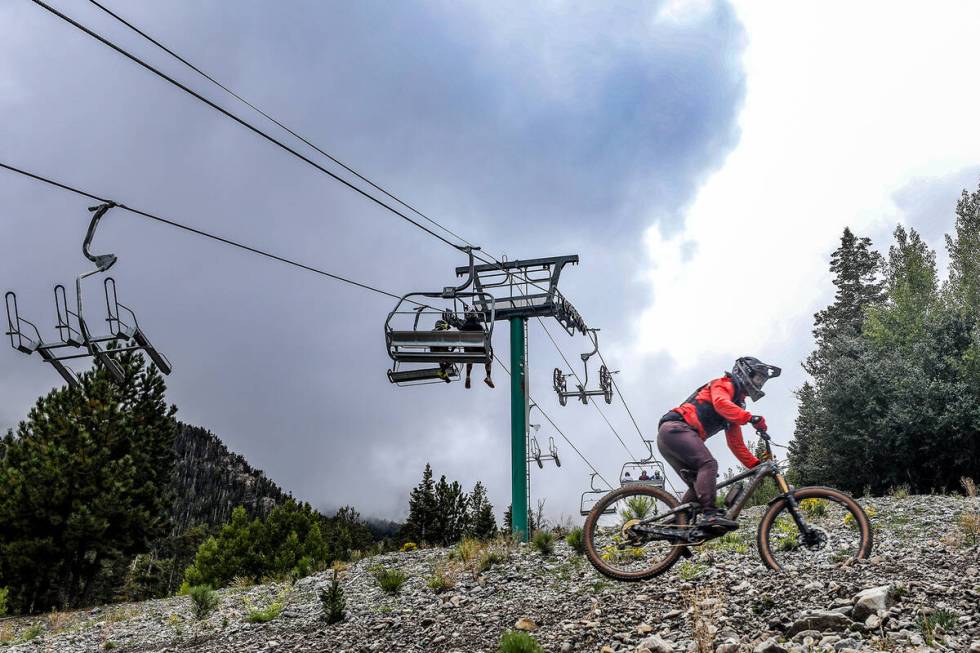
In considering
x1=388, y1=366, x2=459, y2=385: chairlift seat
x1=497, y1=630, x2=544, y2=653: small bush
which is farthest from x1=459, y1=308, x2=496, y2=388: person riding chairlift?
x1=497, y1=630, x2=544, y2=653: small bush

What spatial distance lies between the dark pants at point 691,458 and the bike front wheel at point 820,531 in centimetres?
77

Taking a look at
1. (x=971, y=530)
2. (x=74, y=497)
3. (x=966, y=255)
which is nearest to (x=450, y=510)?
(x=74, y=497)

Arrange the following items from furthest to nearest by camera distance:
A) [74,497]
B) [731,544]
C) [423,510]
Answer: [423,510] < [74,497] < [731,544]

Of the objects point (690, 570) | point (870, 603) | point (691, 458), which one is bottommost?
point (870, 603)

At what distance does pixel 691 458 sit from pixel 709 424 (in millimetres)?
505

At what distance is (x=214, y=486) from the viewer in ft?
539

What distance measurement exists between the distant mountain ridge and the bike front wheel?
454 feet

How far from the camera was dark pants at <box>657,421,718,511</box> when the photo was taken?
859 centimetres

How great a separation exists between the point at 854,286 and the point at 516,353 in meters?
→ 43.2

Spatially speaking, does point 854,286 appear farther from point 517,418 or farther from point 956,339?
point 517,418

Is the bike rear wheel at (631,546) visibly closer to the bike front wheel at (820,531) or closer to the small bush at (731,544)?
the bike front wheel at (820,531)

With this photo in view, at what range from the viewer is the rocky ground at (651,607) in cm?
682

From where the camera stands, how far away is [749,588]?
8945mm

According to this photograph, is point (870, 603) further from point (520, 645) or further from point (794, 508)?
point (520, 645)
